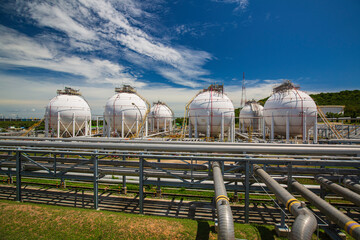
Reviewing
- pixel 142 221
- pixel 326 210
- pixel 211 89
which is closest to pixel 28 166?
pixel 142 221

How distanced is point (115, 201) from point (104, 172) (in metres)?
2.76

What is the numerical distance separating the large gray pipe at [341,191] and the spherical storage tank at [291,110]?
17621 mm

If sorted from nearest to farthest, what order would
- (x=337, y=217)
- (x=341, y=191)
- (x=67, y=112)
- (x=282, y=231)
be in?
(x=337, y=217) → (x=341, y=191) → (x=282, y=231) → (x=67, y=112)

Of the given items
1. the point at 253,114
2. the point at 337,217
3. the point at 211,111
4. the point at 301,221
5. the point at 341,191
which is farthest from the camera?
the point at 253,114

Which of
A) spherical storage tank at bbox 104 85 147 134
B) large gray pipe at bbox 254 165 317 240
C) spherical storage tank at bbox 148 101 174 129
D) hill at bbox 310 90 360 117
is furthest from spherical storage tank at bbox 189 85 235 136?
hill at bbox 310 90 360 117

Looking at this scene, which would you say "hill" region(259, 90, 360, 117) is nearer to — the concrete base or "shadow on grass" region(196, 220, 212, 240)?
the concrete base

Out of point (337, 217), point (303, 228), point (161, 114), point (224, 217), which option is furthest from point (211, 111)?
point (161, 114)

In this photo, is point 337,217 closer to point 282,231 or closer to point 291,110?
point 282,231

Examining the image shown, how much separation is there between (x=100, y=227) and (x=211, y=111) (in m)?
18.0

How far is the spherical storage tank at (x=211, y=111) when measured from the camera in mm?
22156

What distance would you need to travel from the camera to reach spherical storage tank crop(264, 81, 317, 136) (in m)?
21.8

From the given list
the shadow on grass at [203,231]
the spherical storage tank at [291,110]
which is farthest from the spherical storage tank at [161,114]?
the shadow on grass at [203,231]

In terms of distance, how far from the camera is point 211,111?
72.4ft

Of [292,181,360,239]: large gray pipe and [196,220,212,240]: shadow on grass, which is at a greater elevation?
[292,181,360,239]: large gray pipe
